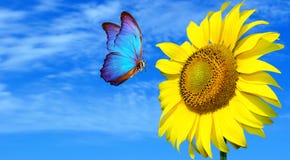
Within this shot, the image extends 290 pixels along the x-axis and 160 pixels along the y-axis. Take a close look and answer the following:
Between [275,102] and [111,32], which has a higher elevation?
[111,32]

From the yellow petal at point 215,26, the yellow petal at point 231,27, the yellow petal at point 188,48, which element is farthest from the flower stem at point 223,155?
the yellow petal at point 188,48

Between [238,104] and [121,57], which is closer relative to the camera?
[238,104]

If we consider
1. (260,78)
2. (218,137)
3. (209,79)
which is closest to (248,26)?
(260,78)

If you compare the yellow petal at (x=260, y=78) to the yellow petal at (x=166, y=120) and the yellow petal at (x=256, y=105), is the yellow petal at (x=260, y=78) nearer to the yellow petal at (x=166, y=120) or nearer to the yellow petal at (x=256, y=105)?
the yellow petal at (x=256, y=105)

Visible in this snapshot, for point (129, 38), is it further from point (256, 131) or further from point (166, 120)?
point (256, 131)

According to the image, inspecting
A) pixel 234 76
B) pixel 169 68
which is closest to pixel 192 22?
pixel 169 68

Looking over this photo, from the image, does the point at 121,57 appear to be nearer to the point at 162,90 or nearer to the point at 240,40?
the point at 162,90

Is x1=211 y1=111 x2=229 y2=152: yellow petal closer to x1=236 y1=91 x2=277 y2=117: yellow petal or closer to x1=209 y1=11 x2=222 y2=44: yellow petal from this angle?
x1=236 y1=91 x2=277 y2=117: yellow petal
